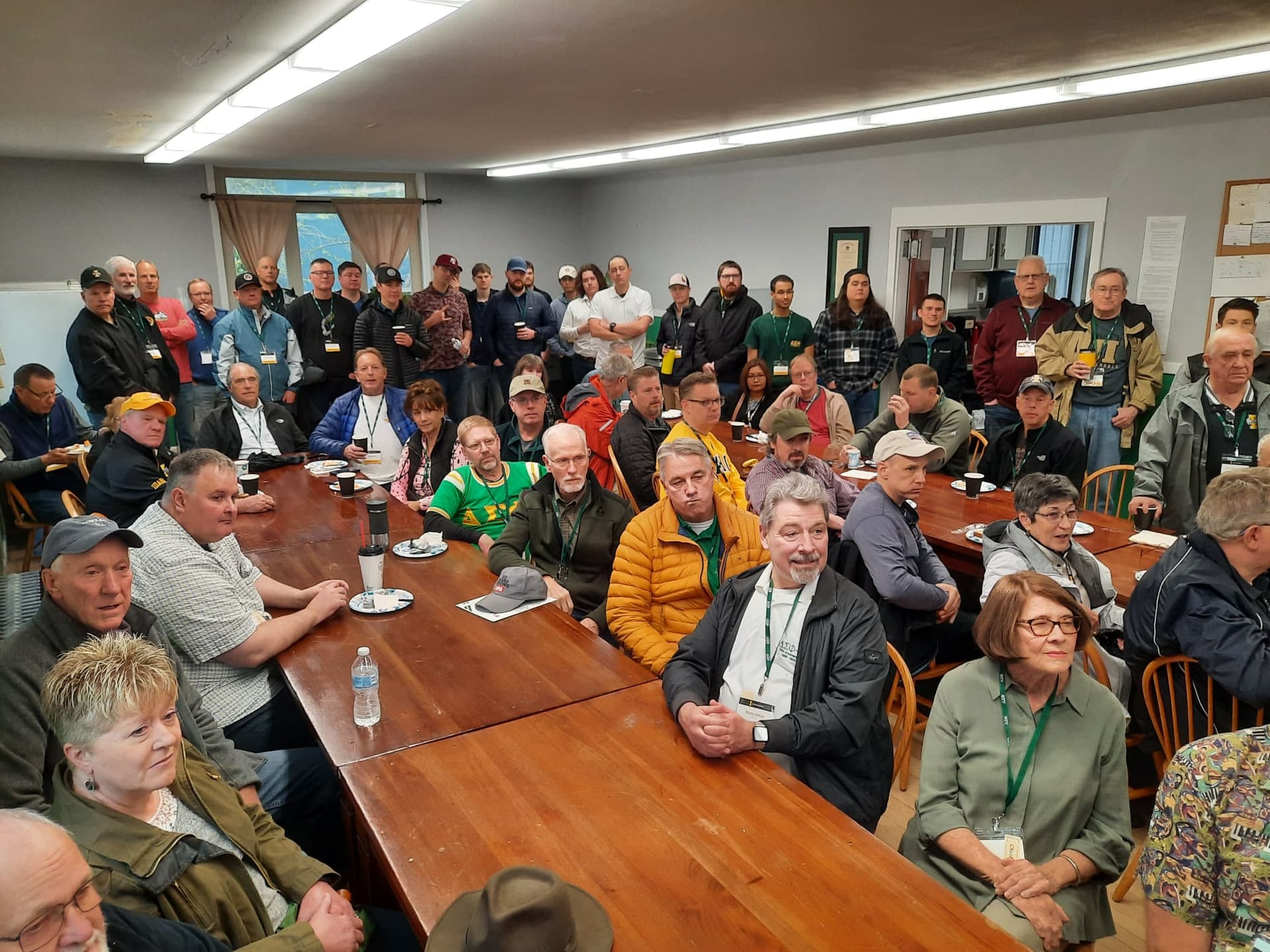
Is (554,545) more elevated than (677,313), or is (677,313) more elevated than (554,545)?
(677,313)

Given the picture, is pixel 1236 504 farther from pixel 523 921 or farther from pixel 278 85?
pixel 278 85

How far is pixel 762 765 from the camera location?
2025 mm

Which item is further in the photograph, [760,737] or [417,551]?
[417,551]

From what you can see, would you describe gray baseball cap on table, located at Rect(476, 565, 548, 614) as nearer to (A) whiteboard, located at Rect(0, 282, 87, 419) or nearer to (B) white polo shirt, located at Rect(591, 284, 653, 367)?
(B) white polo shirt, located at Rect(591, 284, 653, 367)

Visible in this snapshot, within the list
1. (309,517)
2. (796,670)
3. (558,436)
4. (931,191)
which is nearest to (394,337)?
(309,517)

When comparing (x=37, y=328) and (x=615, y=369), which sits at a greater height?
(x=37, y=328)

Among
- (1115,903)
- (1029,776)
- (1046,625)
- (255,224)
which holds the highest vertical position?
(255,224)

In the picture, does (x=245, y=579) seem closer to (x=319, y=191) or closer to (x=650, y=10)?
(x=650, y=10)

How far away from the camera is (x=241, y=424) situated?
5.14 meters

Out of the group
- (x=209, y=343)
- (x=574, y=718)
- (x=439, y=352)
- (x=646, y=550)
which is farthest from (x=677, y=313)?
(x=574, y=718)

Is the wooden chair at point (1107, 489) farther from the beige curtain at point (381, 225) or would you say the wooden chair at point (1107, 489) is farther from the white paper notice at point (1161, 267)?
the beige curtain at point (381, 225)

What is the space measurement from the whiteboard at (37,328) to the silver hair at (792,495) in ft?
25.6

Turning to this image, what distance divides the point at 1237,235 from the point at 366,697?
248 inches

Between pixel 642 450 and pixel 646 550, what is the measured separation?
67.9 inches
